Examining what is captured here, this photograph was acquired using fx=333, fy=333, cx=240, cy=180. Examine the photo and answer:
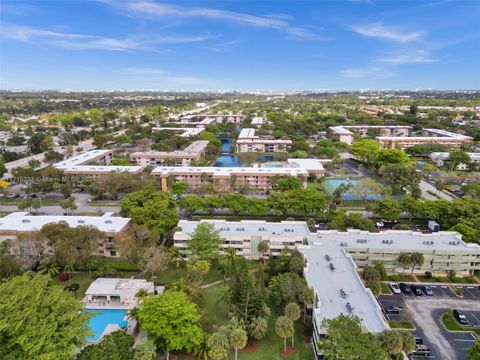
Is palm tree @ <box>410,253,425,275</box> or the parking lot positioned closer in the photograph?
the parking lot

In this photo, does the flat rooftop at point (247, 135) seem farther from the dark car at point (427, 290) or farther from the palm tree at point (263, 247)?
the dark car at point (427, 290)

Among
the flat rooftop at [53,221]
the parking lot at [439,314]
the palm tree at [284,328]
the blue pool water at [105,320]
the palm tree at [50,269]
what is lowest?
the blue pool water at [105,320]

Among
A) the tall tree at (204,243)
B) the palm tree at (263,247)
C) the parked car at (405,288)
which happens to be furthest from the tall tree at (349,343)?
the tall tree at (204,243)

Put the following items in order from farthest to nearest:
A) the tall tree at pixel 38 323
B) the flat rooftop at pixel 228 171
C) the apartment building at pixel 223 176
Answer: the flat rooftop at pixel 228 171
the apartment building at pixel 223 176
the tall tree at pixel 38 323

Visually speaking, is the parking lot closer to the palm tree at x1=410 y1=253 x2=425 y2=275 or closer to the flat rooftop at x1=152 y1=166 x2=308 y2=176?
the palm tree at x1=410 y1=253 x2=425 y2=275

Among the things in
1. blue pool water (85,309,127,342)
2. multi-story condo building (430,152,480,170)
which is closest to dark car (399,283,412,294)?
blue pool water (85,309,127,342)

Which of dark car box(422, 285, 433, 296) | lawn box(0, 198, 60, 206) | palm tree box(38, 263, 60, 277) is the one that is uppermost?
palm tree box(38, 263, 60, 277)

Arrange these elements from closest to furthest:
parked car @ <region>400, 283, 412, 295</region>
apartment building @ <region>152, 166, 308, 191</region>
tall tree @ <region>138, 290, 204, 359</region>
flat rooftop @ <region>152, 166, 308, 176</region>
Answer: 1. tall tree @ <region>138, 290, 204, 359</region>
2. parked car @ <region>400, 283, 412, 295</region>
3. apartment building @ <region>152, 166, 308, 191</region>
4. flat rooftop @ <region>152, 166, 308, 176</region>

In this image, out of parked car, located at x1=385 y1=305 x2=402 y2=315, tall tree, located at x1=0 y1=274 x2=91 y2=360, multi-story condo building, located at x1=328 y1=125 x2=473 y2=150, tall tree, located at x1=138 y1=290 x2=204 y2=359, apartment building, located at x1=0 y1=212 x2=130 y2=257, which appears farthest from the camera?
multi-story condo building, located at x1=328 y1=125 x2=473 y2=150

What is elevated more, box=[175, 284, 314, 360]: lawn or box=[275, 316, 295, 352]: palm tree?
box=[275, 316, 295, 352]: palm tree
